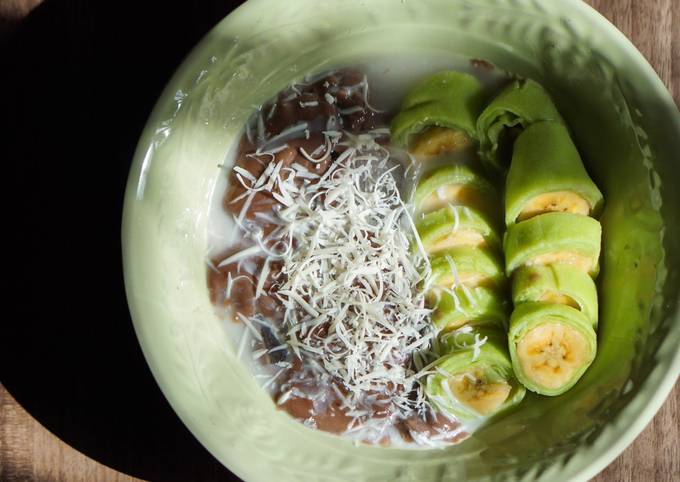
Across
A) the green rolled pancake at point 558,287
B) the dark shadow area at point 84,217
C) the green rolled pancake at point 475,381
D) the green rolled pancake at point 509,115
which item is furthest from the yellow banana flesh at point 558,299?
the dark shadow area at point 84,217

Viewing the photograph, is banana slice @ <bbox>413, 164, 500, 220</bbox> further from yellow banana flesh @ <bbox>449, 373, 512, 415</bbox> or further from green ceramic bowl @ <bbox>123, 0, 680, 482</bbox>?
yellow banana flesh @ <bbox>449, 373, 512, 415</bbox>

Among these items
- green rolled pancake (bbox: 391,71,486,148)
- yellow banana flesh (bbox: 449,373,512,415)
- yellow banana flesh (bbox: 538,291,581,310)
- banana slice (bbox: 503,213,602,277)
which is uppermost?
green rolled pancake (bbox: 391,71,486,148)

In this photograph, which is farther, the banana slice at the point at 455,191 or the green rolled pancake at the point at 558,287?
the banana slice at the point at 455,191

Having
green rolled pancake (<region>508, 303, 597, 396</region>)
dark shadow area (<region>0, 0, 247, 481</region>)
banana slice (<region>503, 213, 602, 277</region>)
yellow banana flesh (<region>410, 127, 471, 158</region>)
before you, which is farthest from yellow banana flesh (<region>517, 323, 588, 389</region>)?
dark shadow area (<region>0, 0, 247, 481</region>)

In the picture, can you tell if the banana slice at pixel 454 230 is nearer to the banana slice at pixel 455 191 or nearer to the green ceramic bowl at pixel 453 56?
the banana slice at pixel 455 191

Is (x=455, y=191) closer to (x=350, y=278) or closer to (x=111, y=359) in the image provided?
(x=350, y=278)

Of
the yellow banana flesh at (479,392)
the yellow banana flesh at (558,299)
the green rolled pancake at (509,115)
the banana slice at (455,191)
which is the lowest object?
the yellow banana flesh at (479,392)
